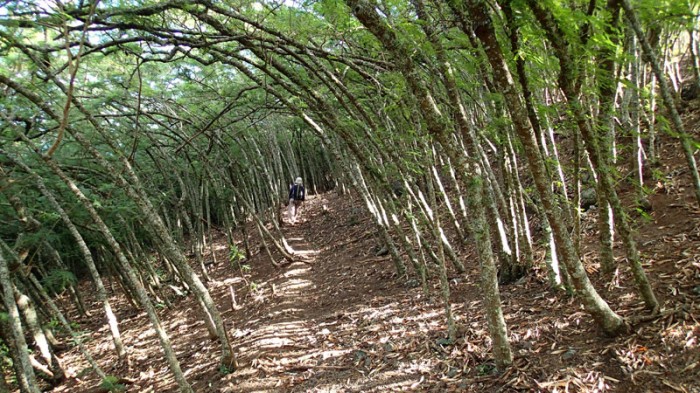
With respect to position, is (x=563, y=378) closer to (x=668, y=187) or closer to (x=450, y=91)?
(x=450, y=91)

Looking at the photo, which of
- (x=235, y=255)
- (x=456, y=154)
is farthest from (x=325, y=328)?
(x=235, y=255)

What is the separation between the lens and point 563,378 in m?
2.80

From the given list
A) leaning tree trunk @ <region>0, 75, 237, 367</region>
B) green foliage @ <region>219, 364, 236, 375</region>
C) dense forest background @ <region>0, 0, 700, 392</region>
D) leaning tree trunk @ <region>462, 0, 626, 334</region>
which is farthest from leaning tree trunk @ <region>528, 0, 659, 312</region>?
green foliage @ <region>219, 364, 236, 375</region>

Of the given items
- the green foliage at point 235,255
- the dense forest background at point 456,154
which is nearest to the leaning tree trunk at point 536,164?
the dense forest background at point 456,154

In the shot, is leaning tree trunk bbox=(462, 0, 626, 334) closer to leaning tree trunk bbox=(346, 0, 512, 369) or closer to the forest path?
leaning tree trunk bbox=(346, 0, 512, 369)

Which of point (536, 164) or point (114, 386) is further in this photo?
point (114, 386)

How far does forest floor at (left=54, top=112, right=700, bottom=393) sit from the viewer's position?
9.10 ft

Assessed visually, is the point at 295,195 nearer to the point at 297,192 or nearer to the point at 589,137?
the point at 297,192

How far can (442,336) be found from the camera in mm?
4105

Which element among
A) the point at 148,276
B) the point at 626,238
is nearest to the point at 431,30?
the point at 626,238

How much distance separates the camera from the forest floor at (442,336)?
277 centimetres

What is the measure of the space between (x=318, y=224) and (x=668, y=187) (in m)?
11.5

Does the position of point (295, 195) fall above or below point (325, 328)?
above

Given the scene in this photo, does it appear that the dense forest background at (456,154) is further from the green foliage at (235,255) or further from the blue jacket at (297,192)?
the blue jacket at (297,192)
